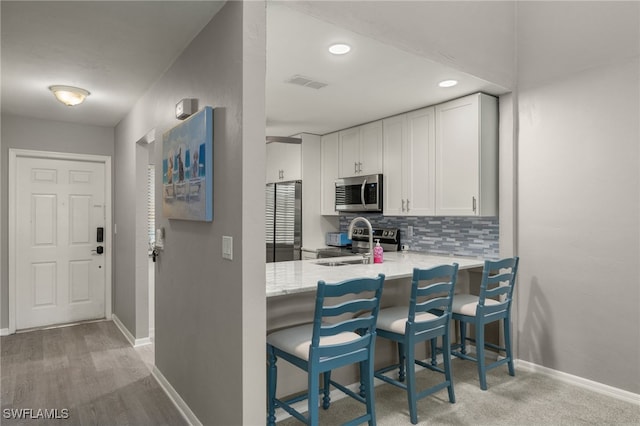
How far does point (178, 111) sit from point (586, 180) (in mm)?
2863

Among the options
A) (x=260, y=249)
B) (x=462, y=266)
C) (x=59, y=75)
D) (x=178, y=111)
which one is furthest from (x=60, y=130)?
(x=462, y=266)

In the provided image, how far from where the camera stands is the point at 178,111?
100 inches

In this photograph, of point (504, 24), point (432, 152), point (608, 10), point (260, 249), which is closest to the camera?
point (260, 249)

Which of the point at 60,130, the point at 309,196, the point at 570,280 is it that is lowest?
the point at 570,280

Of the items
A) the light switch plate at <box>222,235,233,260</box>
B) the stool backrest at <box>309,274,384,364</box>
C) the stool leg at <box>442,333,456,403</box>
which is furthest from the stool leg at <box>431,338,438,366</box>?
the light switch plate at <box>222,235,233,260</box>

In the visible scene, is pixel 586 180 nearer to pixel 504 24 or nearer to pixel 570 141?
pixel 570 141

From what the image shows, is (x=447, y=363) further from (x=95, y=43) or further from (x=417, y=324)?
(x=95, y=43)

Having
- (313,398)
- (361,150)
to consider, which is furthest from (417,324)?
(361,150)

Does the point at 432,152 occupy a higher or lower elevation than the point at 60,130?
lower

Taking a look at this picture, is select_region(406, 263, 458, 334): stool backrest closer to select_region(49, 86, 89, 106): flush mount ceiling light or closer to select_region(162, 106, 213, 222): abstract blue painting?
select_region(162, 106, 213, 222): abstract blue painting

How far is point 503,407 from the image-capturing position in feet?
8.54

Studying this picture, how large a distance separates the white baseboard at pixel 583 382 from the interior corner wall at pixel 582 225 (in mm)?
33

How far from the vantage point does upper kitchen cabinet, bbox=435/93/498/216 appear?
335cm

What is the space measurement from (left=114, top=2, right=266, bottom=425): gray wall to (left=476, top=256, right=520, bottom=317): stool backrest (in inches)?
66.4
